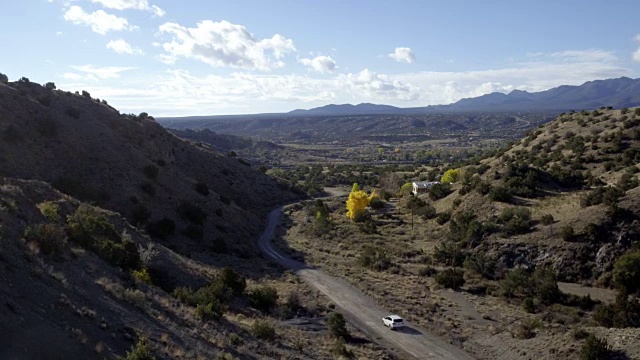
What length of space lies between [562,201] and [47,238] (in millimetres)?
47436

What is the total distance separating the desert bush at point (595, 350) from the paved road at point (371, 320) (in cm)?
671

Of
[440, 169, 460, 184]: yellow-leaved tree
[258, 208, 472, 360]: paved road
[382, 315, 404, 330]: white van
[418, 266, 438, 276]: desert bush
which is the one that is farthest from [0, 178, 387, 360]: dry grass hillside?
[440, 169, 460, 184]: yellow-leaved tree

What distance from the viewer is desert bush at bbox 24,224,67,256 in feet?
61.1

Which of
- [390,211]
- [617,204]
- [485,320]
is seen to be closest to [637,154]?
[617,204]

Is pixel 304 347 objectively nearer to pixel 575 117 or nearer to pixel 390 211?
pixel 390 211

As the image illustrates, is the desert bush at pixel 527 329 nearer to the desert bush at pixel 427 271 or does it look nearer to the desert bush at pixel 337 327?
the desert bush at pixel 337 327

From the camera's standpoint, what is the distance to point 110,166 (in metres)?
49.2

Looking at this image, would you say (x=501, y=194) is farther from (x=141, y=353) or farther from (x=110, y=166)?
(x=141, y=353)

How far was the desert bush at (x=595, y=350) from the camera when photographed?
20.3 m

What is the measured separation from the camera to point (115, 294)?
60.7 feet

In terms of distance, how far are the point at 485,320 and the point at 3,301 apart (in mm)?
27430

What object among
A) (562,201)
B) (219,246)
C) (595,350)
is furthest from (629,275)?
(219,246)

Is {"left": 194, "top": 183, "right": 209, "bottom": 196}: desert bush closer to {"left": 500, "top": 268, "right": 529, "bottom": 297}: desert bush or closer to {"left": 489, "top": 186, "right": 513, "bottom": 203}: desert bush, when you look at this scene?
{"left": 489, "top": 186, "right": 513, "bottom": 203}: desert bush

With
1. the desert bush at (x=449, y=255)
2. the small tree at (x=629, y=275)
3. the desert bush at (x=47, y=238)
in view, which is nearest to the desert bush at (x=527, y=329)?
the small tree at (x=629, y=275)
